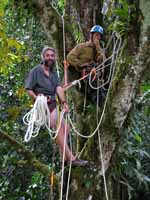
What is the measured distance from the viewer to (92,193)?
11.6ft

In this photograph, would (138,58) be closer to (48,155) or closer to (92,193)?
(92,193)

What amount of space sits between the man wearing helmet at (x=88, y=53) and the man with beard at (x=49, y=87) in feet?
1.27

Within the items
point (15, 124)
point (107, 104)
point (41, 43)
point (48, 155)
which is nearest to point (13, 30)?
point (41, 43)

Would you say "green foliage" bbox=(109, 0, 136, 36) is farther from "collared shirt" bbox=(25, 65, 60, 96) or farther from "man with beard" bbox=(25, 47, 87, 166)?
"collared shirt" bbox=(25, 65, 60, 96)

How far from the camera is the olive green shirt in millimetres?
3979

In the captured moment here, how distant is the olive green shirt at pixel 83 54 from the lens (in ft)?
13.1

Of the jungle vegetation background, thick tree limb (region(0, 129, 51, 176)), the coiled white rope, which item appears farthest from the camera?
the jungle vegetation background

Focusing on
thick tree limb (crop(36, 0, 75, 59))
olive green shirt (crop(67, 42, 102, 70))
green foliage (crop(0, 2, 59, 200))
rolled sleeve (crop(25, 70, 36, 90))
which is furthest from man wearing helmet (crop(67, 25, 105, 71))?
green foliage (crop(0, 2, 59, 200))

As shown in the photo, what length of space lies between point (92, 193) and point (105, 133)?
518 mm

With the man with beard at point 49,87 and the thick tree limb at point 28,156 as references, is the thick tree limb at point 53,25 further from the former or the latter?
the thick tree limb at point 28,156

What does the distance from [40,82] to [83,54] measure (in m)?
0.62

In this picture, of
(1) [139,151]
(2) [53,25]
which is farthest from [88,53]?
(1) [139,151]

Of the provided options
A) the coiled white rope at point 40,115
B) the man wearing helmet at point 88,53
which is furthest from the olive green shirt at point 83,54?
the coiled white rope at point 40,115

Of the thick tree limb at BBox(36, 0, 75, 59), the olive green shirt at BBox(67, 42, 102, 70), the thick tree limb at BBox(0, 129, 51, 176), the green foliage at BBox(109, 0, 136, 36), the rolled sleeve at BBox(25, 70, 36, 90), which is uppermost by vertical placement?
the thick tree limb at BBox(36, 0, 75, 59)
